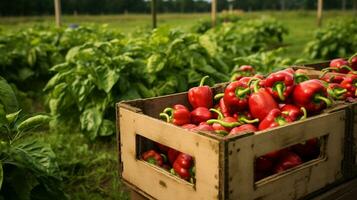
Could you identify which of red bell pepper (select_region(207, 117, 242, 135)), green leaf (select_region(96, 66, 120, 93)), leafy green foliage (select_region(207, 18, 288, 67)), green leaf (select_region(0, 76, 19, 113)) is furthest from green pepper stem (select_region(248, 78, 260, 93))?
leafy green foliage (select_region(207, 18, 288, 67))

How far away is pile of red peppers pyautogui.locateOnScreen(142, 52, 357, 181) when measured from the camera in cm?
228

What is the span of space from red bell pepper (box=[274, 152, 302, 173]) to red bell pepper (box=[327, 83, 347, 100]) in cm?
55

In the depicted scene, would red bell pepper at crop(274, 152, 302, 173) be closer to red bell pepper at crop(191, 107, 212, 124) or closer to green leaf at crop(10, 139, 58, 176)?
red bell pepper at crop(191, 107, 212, 124)

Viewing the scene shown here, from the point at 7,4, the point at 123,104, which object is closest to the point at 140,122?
the point at 123,104

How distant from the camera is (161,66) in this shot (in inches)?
197

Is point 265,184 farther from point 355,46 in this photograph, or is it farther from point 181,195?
point 355,46

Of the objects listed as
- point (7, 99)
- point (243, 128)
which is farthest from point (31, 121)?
point (243, 128)

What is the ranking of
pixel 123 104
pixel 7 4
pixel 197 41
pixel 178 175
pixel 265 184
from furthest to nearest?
pixel 7 4 < pixel 197 41 < pixel 123 104 < pixel 178 175 < pixel 265 184

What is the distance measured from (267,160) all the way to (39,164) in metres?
1.29

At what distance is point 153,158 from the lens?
94.8 inches

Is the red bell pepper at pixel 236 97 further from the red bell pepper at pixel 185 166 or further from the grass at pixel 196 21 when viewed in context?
the grass at pixel 196 21

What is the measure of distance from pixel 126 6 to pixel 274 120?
59.4m

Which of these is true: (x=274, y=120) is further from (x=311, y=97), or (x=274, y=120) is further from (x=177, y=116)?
(x=177, y=116)

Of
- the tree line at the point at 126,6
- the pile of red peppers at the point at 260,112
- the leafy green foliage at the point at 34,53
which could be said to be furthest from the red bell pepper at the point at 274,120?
the tree line at the point at 126,6
